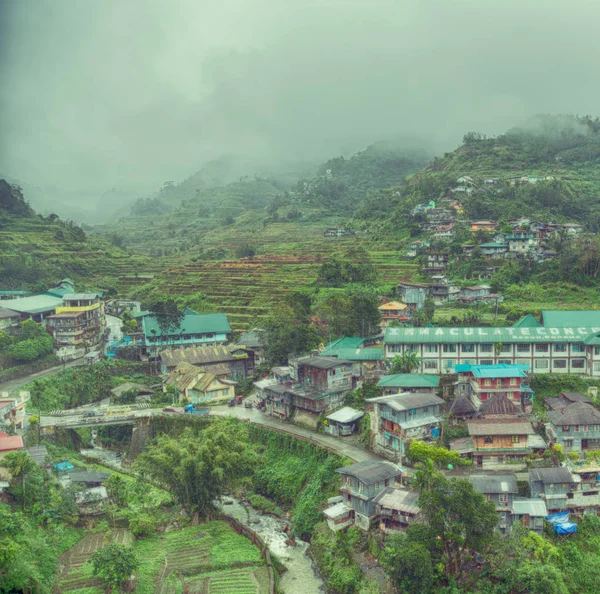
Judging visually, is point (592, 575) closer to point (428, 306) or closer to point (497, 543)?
point (497, 543)

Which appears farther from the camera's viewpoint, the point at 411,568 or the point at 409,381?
→ the point at 409,381

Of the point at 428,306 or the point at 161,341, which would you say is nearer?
the point at 428,306

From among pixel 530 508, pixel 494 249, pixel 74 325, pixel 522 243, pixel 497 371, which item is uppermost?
pixel 522 243

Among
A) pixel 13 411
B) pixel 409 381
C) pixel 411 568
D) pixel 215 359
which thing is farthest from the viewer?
pixel 215 359

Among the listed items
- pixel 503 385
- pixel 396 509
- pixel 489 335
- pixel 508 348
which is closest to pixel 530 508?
pixel 396 509

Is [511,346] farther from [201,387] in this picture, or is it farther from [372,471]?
[201,387]

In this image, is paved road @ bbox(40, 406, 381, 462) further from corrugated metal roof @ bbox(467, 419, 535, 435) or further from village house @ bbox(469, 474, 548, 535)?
village house @ bbox(469, 474, 548, 535)

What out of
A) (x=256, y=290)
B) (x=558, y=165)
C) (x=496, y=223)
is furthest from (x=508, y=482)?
(x=558, y=165)
